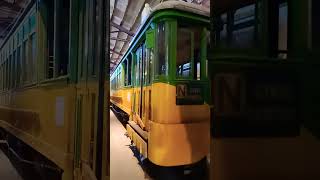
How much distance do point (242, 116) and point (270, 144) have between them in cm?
15

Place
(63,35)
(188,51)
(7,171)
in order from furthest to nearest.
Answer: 1. (7,171)
2. (188,51)
3. (63,35)

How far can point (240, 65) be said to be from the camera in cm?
123

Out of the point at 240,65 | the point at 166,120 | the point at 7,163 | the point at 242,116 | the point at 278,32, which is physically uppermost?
the point at 278,32

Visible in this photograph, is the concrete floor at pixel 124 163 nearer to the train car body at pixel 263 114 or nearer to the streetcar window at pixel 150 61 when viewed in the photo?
the streetcar window at pixel 150 61

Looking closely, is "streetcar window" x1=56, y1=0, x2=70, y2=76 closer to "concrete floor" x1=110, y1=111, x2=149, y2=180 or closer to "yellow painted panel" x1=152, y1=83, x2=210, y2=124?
"yellow painted panel" x1=152, y1=83, x2=210, y2=124

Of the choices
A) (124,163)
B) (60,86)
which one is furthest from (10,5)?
(60,86)

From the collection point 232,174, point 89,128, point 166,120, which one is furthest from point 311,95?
point 166,120

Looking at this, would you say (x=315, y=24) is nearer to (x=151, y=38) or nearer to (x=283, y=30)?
(x=283, y=30)

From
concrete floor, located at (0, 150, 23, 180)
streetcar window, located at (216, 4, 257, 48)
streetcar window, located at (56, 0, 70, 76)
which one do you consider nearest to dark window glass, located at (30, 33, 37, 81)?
streetcar window, located at (56, 0, 70, 76)

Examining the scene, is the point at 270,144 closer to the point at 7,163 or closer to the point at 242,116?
the point at 242,116

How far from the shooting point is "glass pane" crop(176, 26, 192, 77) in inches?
188

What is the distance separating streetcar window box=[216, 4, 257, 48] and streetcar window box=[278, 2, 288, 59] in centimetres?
9

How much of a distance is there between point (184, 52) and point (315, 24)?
3.66 m

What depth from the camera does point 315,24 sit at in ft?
3.84
